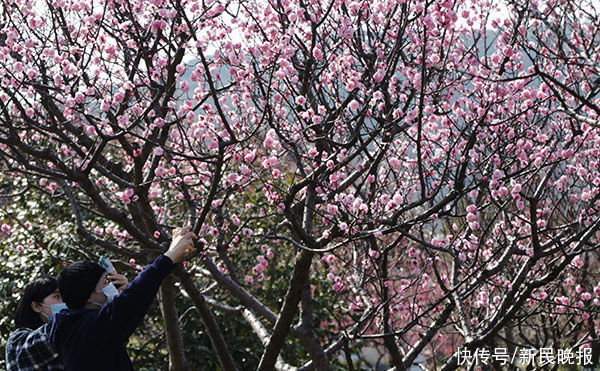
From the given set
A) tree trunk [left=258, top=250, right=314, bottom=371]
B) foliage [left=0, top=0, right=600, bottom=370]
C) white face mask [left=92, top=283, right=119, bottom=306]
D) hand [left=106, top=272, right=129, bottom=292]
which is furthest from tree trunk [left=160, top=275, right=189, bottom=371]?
white face mask [left=92, top=283, right=119, bottom=306]

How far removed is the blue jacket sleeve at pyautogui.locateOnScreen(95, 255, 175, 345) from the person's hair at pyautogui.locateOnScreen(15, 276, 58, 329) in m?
0.84

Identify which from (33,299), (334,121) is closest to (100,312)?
(33,299)

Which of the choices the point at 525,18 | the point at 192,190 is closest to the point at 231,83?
the point at 192,190

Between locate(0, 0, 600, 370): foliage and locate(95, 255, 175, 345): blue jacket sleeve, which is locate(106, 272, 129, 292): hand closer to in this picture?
locate(95, 255, 175, 345): blue jacket sleeve

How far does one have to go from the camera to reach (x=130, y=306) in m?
2.47

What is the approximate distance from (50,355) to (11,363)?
30cm

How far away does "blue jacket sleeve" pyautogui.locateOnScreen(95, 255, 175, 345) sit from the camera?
248 cm

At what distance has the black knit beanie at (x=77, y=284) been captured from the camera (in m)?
2.73

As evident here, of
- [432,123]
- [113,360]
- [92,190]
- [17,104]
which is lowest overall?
[113,360]

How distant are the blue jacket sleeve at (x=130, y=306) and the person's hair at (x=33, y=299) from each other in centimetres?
84

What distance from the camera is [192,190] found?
627 cm

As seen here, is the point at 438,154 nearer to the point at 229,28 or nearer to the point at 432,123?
the point at 432,123

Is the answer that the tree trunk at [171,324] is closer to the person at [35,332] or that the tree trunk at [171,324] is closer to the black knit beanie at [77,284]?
the person at [35,332]

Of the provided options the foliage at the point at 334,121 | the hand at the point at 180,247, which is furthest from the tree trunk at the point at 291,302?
the hand at the point at 180,247
